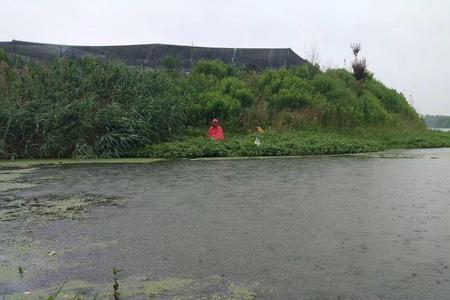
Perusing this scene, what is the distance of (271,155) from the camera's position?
13156 millimetres

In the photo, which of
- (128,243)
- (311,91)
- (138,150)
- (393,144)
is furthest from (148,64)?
(128,243)

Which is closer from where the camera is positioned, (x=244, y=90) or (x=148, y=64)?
(x=244, y=90)

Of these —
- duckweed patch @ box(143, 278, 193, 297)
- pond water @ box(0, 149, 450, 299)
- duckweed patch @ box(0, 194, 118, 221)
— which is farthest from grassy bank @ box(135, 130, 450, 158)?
duckweed patch @ box(143, 278, 193, 297)

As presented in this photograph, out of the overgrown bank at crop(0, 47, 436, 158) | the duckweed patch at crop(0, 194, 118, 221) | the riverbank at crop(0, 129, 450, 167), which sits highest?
the overgrown bank at crop(0, 47, 436, 158)

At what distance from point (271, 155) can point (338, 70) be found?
9.78 meters

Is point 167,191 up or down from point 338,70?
down

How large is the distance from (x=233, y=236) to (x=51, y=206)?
279cm

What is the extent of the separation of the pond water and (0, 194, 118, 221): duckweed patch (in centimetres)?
2

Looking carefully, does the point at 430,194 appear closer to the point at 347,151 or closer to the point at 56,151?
the point at 347,151

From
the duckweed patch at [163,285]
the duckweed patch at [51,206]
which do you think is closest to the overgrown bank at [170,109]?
the duckweed patch at [51,206]

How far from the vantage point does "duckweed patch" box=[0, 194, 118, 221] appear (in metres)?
5.96

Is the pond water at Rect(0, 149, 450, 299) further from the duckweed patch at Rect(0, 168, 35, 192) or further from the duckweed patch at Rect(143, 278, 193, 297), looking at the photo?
the duckweed patch at Rect(0, 168, 35, 192)

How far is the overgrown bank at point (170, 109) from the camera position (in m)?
13.1

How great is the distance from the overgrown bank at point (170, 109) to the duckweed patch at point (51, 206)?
227 inches
